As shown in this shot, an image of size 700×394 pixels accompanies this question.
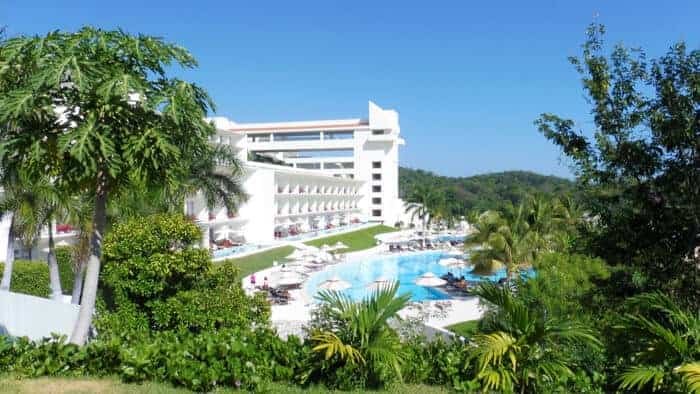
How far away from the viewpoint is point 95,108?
5621 millimetres

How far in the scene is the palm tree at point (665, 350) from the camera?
186 inches

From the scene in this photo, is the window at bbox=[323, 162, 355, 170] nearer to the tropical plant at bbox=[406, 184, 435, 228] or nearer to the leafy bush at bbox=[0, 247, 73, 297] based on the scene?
the tropical plant at bbox=[406, 184, 435, 228]

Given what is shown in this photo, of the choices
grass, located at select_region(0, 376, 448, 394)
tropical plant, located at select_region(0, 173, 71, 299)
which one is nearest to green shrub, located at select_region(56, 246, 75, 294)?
tropical plant, located at select_region(0, 173, 71, 299)

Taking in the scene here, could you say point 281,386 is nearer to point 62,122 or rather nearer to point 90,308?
point 90,308

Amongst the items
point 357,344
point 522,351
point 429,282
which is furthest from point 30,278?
point 429,282

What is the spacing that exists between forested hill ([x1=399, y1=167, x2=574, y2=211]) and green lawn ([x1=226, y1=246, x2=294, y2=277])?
52.9 metres

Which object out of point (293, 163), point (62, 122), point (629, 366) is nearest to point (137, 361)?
point (62, 122)

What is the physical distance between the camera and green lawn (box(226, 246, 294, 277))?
98.8 ft

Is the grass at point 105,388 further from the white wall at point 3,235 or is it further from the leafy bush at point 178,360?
the white wall at point 3,235

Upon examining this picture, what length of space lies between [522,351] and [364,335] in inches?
63.4

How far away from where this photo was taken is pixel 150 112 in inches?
232

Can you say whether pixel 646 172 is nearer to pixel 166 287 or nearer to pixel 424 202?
pixel 166 287

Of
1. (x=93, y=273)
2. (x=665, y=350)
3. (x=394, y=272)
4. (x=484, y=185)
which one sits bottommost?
(x=394, y=272)

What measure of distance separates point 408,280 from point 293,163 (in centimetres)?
3867
